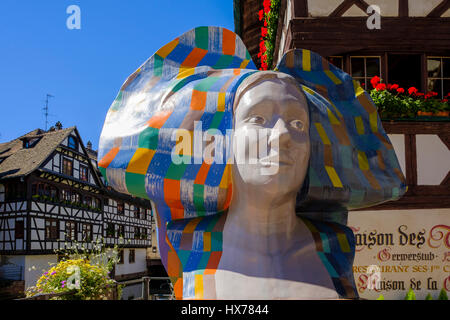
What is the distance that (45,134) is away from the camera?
73.6 ft

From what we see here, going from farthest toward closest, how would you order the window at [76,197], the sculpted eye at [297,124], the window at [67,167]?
the window at [76,197] → the window at [67,167] → the sculpted eye at [297,124]

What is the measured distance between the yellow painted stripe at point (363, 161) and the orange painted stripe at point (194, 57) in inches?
33.2

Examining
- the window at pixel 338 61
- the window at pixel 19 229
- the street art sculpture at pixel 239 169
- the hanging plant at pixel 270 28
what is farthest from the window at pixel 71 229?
the street art sculpture at pixel 239 169

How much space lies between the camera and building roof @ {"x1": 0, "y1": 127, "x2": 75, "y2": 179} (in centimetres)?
1979

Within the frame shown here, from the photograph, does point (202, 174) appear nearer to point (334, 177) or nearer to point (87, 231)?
point (334, 177)

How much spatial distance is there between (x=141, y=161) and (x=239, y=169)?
1.29 ft

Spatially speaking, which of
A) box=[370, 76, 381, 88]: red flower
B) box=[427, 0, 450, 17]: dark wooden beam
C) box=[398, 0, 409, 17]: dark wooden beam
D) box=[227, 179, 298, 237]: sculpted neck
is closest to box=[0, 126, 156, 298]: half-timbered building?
box=[370, 76, 381, 88]: red flower

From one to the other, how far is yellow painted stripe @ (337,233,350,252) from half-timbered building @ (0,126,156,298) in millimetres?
16214

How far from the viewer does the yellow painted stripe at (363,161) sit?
2146 millimetres

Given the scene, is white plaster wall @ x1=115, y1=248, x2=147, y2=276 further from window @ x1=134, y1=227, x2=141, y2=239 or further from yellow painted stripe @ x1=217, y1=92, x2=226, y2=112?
yellow painted stripe @ x1=217, y1=92, x2=226, y2=112

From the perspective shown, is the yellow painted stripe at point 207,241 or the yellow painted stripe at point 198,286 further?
the yellow painted stripe at point 207,241

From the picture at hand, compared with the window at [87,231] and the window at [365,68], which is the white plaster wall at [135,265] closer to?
the window at [87,231]

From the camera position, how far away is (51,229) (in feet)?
67.1
